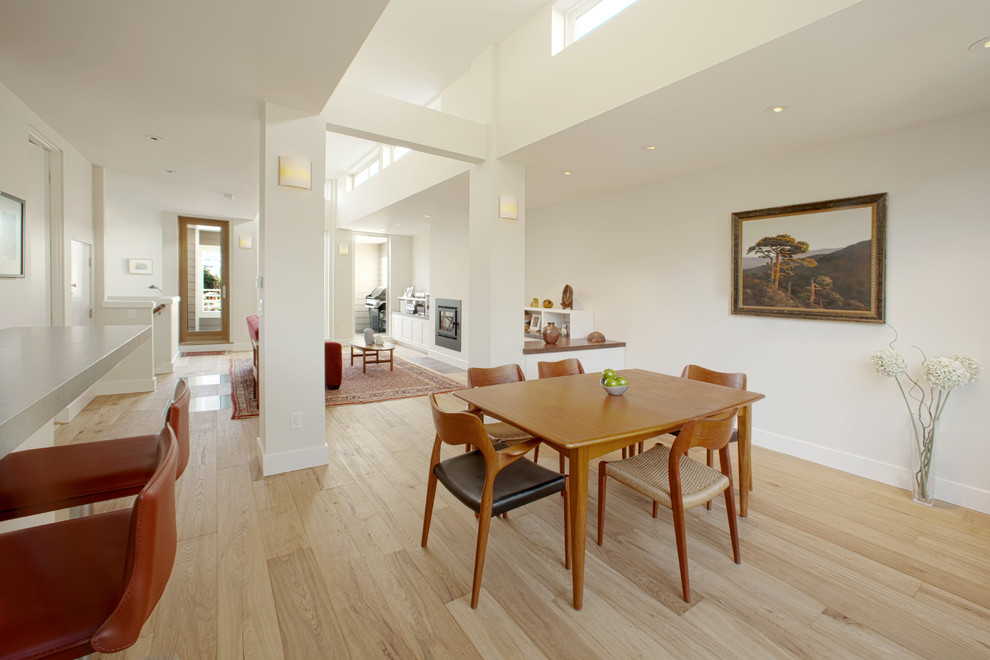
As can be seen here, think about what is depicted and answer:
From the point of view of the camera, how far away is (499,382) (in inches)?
119

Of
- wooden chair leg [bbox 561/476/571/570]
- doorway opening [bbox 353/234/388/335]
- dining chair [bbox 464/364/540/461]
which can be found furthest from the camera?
doorway opening [bbox 353/234/388/335]

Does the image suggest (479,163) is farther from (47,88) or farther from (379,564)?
(379,564)

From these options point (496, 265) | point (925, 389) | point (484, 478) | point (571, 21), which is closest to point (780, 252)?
point (925, 389)

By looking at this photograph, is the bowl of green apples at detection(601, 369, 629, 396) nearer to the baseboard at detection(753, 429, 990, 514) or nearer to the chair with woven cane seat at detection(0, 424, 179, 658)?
the chair with woven cane seat at detection(0, 424, 179, 658)

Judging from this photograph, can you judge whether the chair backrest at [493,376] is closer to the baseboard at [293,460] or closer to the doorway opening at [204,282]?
the baseboard at [293,460]

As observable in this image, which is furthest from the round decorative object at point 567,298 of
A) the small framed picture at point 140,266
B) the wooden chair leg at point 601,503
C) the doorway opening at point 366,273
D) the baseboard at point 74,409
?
the small framed picture at point 140,266

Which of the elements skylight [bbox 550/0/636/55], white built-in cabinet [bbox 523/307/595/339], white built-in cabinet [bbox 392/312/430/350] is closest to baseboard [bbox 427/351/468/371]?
white built-in cabinet [bbox 392/312/430/350]

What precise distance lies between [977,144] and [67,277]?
7018 mm

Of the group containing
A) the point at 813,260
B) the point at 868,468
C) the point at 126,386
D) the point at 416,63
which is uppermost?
the point at 416,63

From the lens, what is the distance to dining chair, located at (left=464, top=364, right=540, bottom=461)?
8.61 feet

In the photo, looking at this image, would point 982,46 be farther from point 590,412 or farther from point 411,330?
point 411,330

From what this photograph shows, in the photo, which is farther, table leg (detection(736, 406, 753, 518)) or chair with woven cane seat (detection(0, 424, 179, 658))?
table leg (detection(736, 406, 753, 518))

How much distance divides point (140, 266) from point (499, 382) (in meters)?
7.98

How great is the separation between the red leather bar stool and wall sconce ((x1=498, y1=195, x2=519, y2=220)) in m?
3.06
